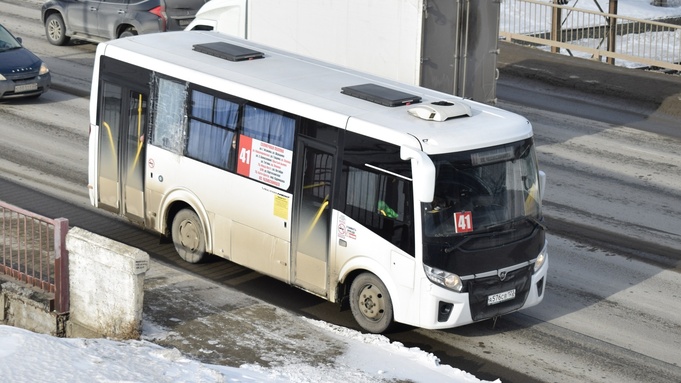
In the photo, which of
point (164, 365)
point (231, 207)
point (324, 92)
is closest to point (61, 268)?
point (164, 365)

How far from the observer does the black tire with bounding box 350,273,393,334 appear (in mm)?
12969

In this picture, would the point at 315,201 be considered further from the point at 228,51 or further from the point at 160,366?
the point at 160,366

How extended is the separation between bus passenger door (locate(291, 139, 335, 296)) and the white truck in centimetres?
576

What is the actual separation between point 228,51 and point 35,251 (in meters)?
3.81

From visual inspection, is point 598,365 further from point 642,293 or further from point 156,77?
point 156,77

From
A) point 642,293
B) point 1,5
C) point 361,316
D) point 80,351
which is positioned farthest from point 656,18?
point 80,351

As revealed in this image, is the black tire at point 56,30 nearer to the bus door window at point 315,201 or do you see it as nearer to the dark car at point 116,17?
the dark car at point 116,17

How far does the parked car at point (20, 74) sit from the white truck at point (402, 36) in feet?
16.2

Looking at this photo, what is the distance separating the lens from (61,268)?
12797mm

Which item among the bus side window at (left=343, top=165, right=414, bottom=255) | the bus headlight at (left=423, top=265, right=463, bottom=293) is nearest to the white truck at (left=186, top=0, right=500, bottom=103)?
the bus side window at (left=343, top=165, right=414, bottom=255)

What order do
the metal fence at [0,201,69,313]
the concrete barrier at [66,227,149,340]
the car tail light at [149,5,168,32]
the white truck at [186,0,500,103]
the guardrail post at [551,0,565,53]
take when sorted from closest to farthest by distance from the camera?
the concrete barrier at [66,227,149,340]
the metal fence at [0,201,69,313]
the white truck at [186,0,500,103]
the car tail light at [149,5,168,32]
the guardrail post at [551,0,565,53]

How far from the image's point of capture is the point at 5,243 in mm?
13680

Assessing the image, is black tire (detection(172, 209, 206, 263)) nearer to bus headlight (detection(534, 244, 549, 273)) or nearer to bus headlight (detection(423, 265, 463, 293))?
bus headlight (detection(423, 265, 463, 293))

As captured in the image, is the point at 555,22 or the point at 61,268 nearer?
the point at 61,268
